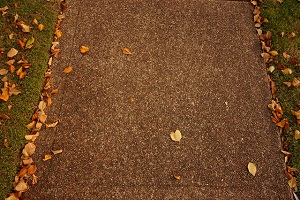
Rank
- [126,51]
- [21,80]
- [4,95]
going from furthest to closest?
[126,51], [21,80], [4,95]

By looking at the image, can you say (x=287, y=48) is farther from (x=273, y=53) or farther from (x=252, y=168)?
(x=252, y=168)

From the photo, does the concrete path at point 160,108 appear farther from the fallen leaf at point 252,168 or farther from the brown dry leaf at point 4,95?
the brown dry leaf at point 4,95

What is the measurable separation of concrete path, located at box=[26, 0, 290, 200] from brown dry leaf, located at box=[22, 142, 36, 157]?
0.06m

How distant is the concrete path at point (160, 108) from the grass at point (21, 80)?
20 centimetres

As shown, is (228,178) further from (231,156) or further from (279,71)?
(279,71)

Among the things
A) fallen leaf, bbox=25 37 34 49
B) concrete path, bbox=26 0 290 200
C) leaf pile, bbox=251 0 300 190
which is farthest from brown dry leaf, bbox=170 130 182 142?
fallen leaf, bbox=25 37 34 49

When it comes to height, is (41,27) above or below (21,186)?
above

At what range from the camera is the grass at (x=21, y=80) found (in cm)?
268

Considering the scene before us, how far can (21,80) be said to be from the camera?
3084mm

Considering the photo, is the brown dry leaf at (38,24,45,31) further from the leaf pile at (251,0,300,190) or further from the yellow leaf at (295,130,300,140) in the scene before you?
the yellow leaf at (295,130,300,140)

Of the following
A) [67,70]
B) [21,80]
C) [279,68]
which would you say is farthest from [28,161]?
[279,68]

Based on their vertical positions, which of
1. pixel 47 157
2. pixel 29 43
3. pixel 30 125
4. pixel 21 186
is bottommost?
pixel 21 186

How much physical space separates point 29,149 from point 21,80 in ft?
2.72

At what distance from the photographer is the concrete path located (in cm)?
269
